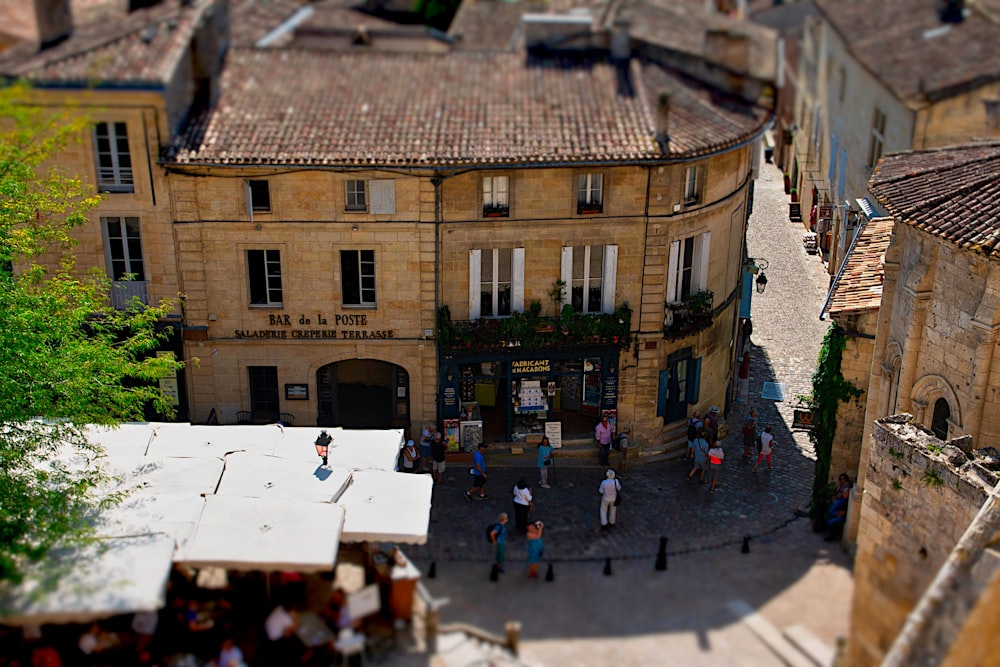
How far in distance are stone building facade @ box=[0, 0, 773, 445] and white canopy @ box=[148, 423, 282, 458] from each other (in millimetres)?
3942

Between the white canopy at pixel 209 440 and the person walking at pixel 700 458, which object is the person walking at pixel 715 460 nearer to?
the person walking at pixel 700 458

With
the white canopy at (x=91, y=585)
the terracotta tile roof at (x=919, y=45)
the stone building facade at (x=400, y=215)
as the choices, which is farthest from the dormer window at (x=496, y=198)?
the terracotta tile roof at (x=919, y=45)

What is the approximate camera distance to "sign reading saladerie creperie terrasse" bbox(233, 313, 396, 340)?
29328mm

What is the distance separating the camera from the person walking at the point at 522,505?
26188 mm

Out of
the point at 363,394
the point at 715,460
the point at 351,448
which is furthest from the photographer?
the point at 363,394

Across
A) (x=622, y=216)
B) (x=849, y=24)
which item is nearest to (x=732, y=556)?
(x=622, y=216)

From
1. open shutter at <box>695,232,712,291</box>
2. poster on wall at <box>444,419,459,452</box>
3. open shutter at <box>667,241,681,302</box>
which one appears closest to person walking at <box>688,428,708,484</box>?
open shutter at <box>667,241,681,302</box>

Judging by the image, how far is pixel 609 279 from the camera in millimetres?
29312

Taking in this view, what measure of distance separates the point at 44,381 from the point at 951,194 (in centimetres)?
1672

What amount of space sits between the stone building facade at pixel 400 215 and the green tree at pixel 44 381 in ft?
16.0

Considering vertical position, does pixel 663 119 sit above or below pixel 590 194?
above

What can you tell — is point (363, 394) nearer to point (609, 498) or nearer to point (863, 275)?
point (609, 498)

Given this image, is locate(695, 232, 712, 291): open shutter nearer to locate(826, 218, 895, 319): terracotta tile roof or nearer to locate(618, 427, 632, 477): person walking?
locate(826, 218, 895, 319): terracotta tile roof

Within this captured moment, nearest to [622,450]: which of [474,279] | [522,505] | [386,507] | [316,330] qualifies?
[522,505]
